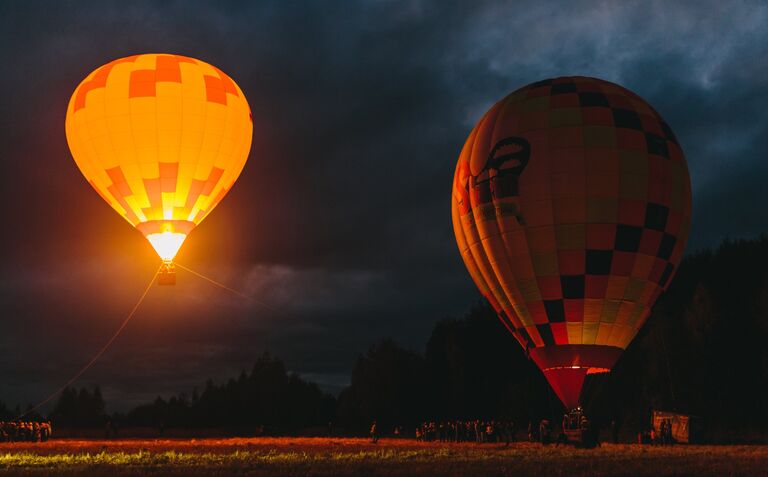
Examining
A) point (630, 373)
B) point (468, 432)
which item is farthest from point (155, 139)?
point (630, 373)

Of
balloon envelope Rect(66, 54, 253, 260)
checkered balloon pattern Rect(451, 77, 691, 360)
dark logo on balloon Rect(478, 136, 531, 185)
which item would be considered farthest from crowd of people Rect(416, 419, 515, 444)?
balloon envelope Rect(66, 54, 253, 260)

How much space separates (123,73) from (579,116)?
599 inches

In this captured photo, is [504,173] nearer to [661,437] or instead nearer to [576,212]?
[576,212]

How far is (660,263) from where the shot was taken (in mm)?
28719

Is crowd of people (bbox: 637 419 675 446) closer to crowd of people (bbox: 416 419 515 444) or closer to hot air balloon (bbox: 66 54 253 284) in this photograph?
crowd of people (bbox: 416 419 515 444)

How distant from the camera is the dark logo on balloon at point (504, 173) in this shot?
2830 centimetres

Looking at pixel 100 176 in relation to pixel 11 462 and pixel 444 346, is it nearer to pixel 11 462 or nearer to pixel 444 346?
pixel 11 462

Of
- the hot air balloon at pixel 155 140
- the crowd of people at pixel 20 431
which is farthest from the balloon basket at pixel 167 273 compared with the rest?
the crowd of people at pixel 20 431

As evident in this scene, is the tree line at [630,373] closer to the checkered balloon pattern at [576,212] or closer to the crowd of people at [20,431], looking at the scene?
the checkered balloon pattern at [576,212]

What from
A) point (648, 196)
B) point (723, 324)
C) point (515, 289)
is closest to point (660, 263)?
point (648, 196)

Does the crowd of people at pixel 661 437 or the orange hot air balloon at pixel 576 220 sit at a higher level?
the orange hot air balloon at pixel 576 220

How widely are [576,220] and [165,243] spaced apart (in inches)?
530

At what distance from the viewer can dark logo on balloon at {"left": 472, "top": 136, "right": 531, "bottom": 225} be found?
1114 inches

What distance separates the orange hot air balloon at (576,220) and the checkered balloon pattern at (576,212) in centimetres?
3
